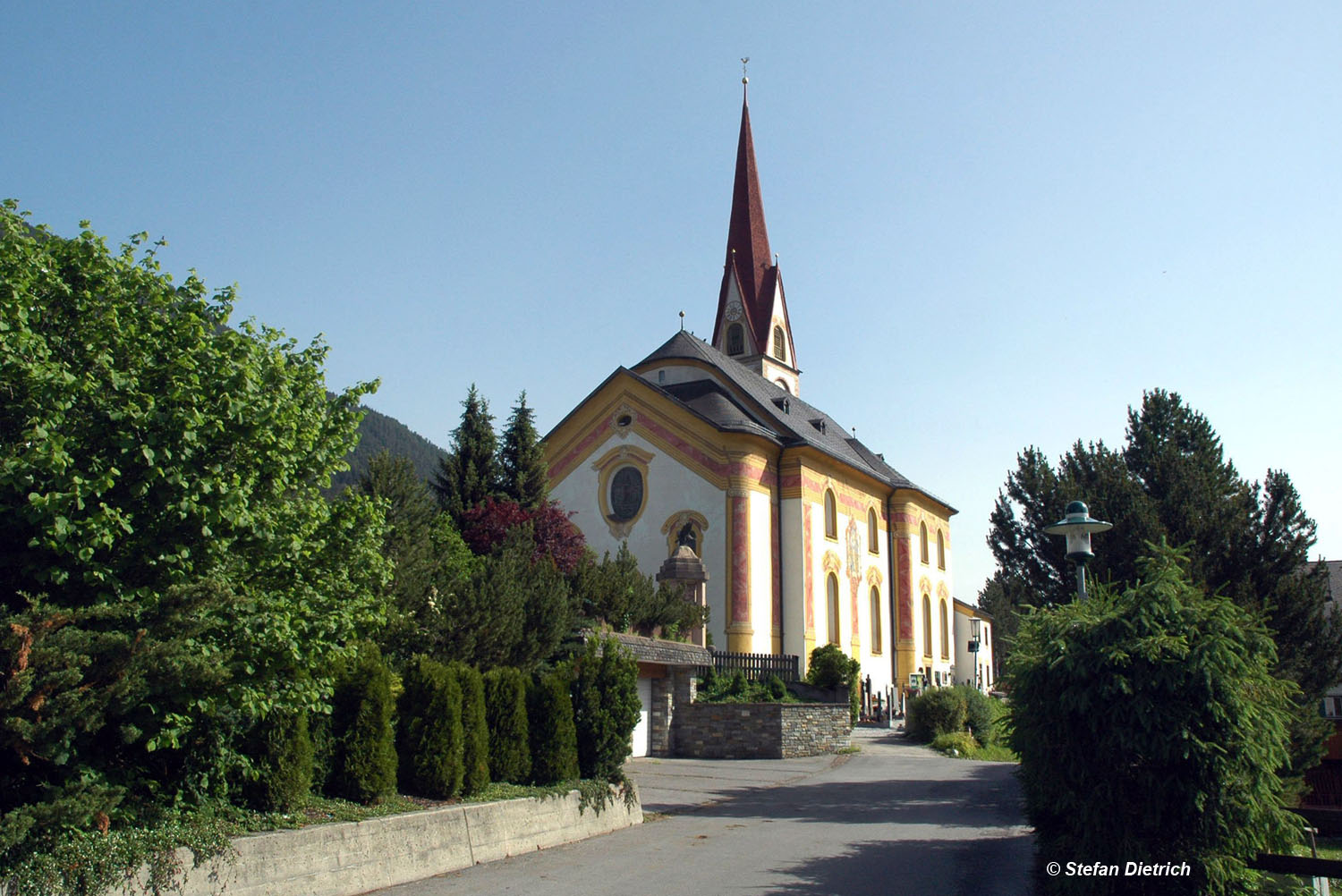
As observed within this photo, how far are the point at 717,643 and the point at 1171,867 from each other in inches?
1027

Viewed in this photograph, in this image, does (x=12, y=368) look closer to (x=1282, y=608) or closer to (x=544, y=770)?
(x=544, y=770)

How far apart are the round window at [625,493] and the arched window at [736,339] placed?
1571cm

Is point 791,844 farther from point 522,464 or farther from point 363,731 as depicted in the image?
point 522,464

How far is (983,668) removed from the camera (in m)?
59.3

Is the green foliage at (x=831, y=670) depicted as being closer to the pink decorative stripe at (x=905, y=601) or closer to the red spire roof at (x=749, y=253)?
the pink decorative stripe at (x=905, y=601)

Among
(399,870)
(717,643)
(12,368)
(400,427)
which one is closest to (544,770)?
(399,870)

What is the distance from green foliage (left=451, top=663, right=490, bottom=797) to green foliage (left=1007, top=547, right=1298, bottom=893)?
5986 millimetres

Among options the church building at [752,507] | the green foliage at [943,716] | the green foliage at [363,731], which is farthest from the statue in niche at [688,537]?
the green foliage at [363,731]

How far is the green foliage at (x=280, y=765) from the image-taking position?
8953 millimetres

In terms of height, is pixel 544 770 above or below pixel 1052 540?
below

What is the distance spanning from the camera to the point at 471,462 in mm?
30500

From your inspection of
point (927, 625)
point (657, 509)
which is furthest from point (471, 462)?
point (927, 625)

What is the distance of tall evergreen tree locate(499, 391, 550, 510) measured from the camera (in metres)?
30.9

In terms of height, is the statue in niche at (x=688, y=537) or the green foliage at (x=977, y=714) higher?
the statue in niche at (x=688, y=537)
